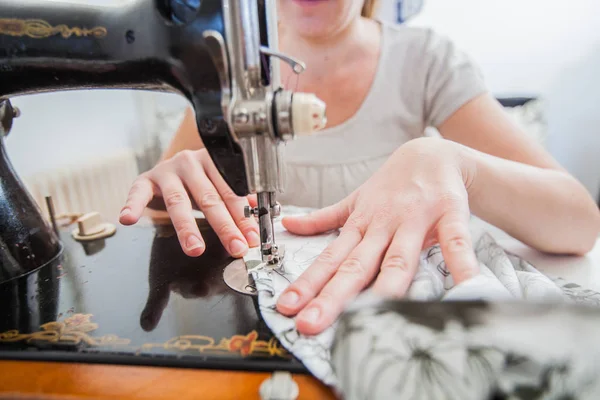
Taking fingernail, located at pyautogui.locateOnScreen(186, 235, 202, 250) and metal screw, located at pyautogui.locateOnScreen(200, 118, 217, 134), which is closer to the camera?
metal screw, located at pyautogui.locateOnScreen(200, 118, 217, 134)

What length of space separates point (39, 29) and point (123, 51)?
0.10 m

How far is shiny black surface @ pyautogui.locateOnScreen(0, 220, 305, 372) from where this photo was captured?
0.39m

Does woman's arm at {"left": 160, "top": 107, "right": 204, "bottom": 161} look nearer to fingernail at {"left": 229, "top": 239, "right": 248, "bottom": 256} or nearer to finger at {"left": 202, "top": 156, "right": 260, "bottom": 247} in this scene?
finger at {"left": 202, "top": 156, "right": 260, "bottom": 247}

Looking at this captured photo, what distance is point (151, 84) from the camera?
502 millimetres

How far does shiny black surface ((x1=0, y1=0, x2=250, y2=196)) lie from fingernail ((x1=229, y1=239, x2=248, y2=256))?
4.7 inches

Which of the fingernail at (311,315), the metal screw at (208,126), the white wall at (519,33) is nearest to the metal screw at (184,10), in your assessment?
the metal screw at (208,126)

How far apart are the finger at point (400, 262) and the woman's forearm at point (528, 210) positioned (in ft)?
0.65

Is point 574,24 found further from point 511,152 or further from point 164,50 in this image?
point 164,50

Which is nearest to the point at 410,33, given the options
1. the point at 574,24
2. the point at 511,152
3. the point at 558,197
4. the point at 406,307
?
the point at 511,152

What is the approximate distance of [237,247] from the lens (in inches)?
23.1

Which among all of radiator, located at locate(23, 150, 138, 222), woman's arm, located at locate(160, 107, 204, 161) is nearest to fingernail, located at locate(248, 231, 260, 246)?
woman's arm, located at locate(160, 107, 204, 161)

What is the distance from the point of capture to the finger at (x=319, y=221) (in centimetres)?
62

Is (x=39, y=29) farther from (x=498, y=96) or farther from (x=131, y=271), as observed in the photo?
(x=498, y=96)

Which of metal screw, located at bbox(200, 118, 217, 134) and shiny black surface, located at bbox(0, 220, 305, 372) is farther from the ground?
metal screw, located at bbox(200, 118, 217, 134)
